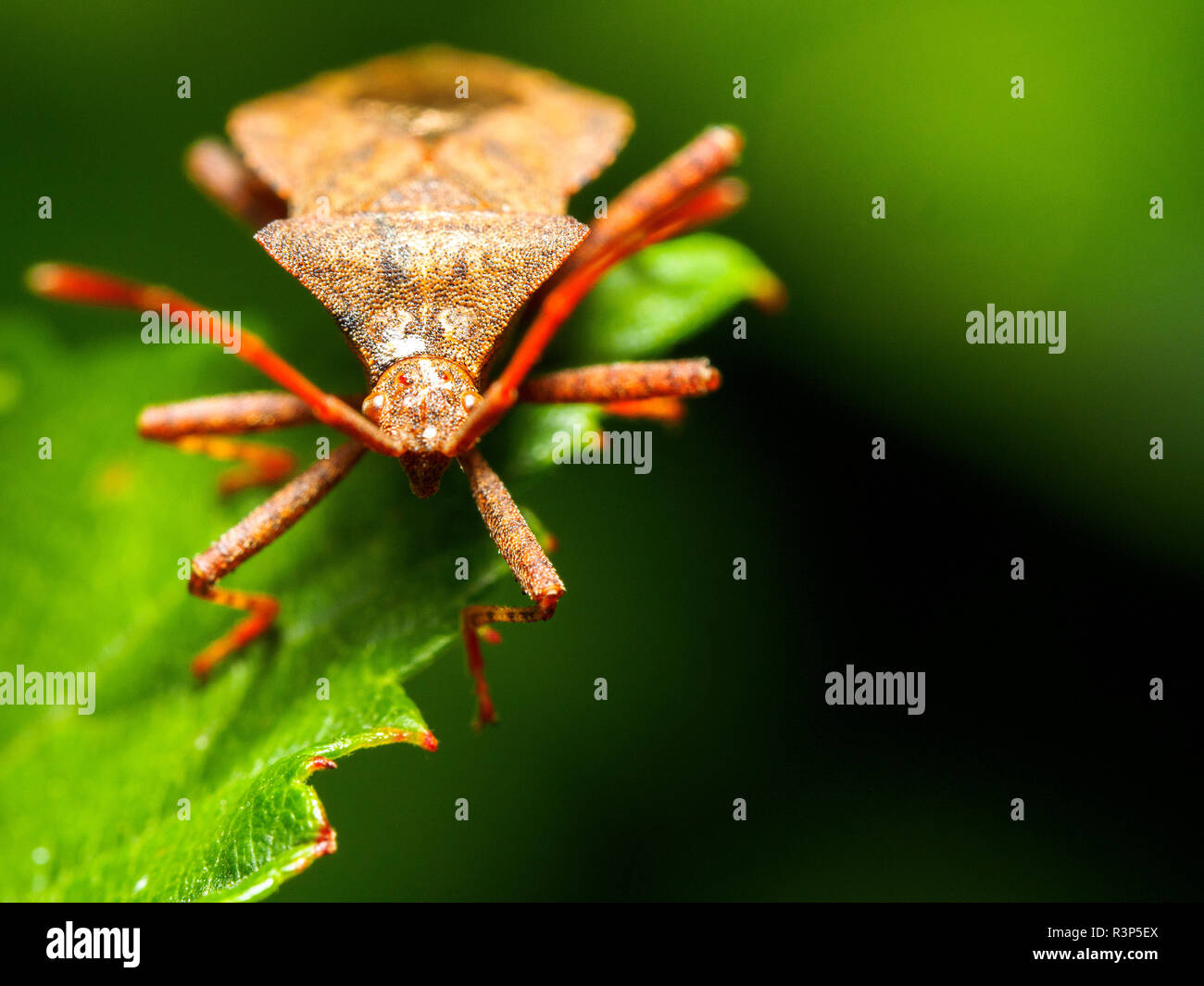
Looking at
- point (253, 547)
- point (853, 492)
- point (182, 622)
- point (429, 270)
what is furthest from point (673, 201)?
point (182, 622)

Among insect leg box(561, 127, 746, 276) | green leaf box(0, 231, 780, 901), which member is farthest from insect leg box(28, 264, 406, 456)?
insect leg box(561, 127, 746, 276)

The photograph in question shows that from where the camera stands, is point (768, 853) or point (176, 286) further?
point (176, 286)

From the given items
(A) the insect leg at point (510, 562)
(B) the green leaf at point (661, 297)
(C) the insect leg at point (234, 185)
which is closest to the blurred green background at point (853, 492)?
(C) the insect leg at point (234, 185)

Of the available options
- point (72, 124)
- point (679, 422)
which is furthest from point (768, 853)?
point (72, 124)

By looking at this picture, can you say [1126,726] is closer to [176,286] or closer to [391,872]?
[391,872]

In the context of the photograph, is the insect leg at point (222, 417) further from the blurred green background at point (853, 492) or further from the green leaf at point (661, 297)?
the green leaf at point (661, 297)

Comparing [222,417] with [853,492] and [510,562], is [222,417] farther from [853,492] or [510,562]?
[853,492]
